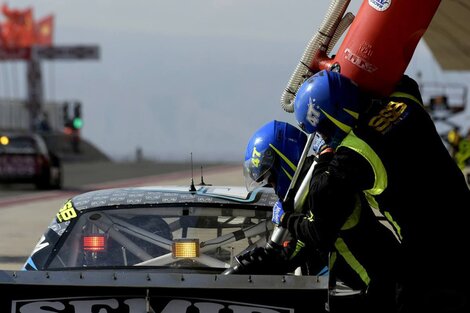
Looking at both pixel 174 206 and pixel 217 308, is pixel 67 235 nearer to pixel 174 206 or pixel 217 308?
pixel 174 206

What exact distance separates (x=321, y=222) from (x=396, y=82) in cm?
76

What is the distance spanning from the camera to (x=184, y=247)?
20.5ft

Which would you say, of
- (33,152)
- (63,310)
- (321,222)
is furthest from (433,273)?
(33,152)

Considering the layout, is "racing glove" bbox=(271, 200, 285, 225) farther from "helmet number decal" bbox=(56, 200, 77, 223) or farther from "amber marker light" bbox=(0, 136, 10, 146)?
"amber marker light" bbox=(0, 136, 10, 146)

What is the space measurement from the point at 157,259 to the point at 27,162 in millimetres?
25551

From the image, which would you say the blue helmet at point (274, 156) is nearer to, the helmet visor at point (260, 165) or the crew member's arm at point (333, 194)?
the helmet visor at point (260, 165)

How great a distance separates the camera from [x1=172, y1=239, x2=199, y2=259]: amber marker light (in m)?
6.24

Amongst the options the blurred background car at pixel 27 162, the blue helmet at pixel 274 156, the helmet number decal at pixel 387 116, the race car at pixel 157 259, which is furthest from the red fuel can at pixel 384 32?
the blurred background car at pixel 27 162

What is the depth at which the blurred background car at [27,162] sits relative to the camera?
103 ft

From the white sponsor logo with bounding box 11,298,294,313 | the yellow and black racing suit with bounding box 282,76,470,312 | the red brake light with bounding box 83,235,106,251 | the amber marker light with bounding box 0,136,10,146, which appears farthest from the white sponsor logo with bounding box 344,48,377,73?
the amber marker light with bounding box 0,136,10,146

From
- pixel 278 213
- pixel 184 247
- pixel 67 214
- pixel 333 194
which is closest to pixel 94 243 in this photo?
pixel 67 214

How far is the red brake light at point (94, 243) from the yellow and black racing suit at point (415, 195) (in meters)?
1.92

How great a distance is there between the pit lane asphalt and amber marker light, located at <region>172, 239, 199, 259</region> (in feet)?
6.03

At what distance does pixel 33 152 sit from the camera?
3150cm
